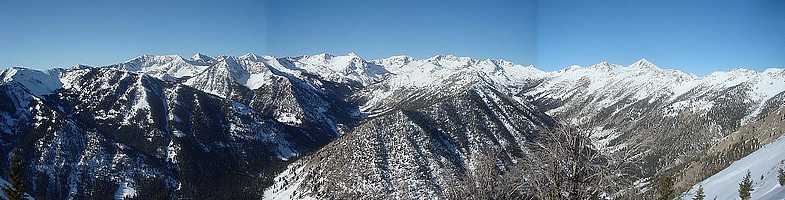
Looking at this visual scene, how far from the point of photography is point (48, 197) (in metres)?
199

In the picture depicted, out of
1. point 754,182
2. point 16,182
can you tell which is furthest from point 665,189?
point 16,182

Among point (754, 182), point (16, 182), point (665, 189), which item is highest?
point (754, 182)

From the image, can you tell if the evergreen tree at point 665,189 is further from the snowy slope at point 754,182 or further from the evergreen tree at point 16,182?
the evergreen tree at point 16,182

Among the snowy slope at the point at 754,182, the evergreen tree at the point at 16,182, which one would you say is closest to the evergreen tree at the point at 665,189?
the snowy slope at the point at 754,182

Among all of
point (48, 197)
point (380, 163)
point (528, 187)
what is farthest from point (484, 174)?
point (48, 197)

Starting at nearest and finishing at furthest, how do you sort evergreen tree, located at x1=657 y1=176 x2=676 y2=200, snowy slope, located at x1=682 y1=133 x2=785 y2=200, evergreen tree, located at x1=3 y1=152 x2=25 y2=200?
evergreen tree, located at x1=3 y1=152 x2=25 y2=200 < snowy slope, located at x1=682 y1=133 x2=785 y2=200 < evergreen tree, located at x1=657 y1=176 x2=676 y2=200

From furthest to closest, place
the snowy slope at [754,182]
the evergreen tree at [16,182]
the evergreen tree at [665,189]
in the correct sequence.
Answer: the evergreen tree at [665,189] < the snowy slope at [754,182] < the evergreen tree at [16,182]

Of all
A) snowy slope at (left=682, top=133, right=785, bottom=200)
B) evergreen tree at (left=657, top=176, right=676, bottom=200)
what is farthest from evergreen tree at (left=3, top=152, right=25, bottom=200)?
evergreen tree at (left=657, top=176, right=676, bottom=200)

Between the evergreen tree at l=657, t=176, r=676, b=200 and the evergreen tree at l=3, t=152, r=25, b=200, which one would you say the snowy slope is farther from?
the evergreen tree at l=3, t=152, r=25, b=200

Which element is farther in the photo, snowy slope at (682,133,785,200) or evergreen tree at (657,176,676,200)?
evergreen tree at (657,176,676,200)

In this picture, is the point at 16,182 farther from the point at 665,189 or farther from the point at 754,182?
the point at 754,182

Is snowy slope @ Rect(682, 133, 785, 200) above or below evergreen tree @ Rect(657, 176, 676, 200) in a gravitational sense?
above

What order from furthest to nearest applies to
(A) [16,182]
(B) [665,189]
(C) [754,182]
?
(C) [754,182]
(B) [665,189]
(A) [16,182]

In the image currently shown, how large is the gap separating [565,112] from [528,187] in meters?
2.69
